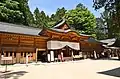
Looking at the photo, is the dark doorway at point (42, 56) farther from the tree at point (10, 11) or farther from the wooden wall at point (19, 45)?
the tree at point (10, 11)

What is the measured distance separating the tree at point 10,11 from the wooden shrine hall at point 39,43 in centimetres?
709

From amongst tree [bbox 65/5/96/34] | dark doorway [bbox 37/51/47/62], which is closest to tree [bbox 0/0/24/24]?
dark doorway [bbox 37/51/47/62]

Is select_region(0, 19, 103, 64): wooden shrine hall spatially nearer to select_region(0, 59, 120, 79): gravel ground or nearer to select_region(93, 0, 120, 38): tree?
select_region(0, 59, 120, 79): gravel ground

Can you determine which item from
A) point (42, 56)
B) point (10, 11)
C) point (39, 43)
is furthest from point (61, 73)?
point (10, 11)

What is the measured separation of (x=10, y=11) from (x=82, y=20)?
66.9ft

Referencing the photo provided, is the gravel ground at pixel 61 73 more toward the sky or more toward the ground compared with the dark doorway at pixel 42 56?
more toward the ground

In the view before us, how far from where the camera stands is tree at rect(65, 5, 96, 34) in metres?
43.9

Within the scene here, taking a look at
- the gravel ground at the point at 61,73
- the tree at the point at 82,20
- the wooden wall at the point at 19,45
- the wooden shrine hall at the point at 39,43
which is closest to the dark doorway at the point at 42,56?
the wooden shrine hall at the point at 39,43

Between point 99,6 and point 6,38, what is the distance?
10.0 metres

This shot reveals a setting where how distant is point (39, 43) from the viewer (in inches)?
851

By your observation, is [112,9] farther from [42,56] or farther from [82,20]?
[82,20]

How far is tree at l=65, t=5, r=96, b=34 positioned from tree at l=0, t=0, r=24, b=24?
1580 cm

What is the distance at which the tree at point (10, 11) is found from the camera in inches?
1122

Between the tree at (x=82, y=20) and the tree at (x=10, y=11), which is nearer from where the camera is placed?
the tree at (x=10, y=11)
